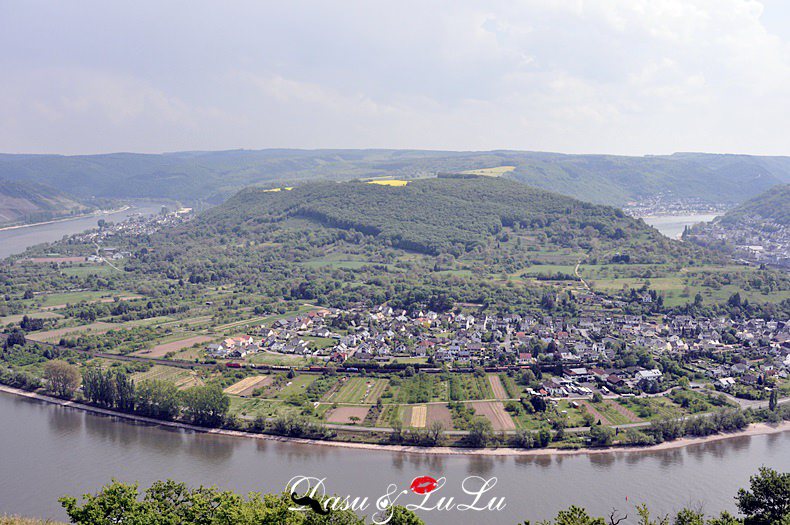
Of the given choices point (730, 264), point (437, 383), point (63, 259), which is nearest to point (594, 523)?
point (437, 383)

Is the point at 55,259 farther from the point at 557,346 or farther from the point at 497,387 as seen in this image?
the point at 557,346

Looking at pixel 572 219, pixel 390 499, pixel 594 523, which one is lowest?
pixel 390 499

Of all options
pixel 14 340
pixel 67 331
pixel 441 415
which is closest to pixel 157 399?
pixel 441 415

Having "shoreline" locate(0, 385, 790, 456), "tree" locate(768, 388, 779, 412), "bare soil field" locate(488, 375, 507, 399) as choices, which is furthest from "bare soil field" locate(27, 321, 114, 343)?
"tree" locate(768, 388, 779, 412)

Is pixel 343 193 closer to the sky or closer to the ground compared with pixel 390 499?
closer to the sky

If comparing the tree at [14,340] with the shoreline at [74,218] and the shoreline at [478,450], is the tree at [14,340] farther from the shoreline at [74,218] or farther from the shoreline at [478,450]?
the shoreline at [74,218]

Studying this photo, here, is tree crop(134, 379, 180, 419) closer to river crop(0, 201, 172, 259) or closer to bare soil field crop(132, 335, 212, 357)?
bare soil field crop(132, 335, 212, 357)

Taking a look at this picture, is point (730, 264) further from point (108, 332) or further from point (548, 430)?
point (108, 332)
